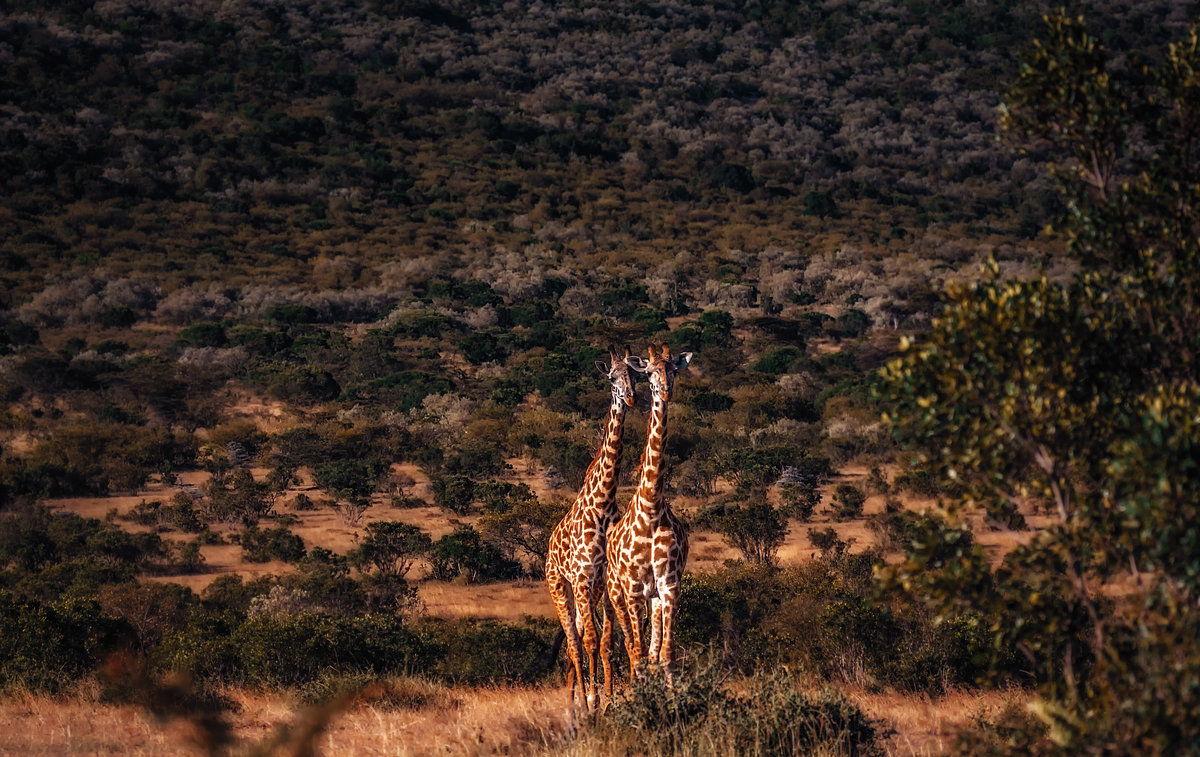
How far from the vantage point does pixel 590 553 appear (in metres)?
9.65

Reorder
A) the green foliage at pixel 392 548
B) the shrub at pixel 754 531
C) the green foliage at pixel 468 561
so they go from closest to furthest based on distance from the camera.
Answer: the green foliage at pixel 392 548, the shrub at pixel 754 531, the green foliage at pixel 468 561

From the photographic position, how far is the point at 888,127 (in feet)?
351

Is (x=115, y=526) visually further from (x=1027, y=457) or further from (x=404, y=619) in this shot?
(x=1027, y=457)

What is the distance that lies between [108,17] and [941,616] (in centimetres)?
11771

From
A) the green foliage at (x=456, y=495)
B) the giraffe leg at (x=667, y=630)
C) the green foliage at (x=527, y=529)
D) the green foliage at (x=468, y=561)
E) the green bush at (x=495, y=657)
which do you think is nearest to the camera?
the giraffe leg at (x=667, y=630)

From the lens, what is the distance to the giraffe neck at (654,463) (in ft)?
30.0

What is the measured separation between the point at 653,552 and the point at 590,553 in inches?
34.1

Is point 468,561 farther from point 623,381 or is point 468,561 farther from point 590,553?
point 623,381

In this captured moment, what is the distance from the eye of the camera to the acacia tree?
4.70m

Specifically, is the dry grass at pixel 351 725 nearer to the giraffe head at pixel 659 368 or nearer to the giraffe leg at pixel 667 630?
the giraffe leg at pixel 667 630

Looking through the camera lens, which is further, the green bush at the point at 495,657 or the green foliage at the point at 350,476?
the green foliage at the point at 350,476

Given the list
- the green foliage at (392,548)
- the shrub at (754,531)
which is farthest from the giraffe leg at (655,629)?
the green foliage at (392,548)

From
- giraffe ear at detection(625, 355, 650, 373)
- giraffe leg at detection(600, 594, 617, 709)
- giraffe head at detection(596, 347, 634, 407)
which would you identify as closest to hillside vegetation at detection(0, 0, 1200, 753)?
giraffe leg at detection(600, 594, 617, 709)

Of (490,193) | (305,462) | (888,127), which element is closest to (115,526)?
(305,462)
